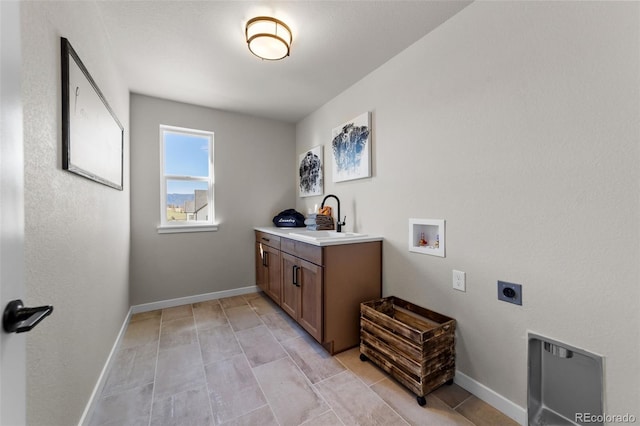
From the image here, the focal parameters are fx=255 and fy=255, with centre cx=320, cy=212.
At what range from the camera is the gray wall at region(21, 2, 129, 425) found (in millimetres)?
902

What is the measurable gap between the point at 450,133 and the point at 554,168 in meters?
0.62

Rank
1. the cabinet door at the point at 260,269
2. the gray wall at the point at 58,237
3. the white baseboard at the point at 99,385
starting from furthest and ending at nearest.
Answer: the cabinet door at the point at 260,269 → the white baseboard at the point at 99,385 → the gray wall at the point at 58,237

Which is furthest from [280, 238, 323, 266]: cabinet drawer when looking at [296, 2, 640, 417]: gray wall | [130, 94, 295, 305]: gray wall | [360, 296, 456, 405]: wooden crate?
[130, 94, 295, 305]: gray wall

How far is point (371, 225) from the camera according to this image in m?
2.38

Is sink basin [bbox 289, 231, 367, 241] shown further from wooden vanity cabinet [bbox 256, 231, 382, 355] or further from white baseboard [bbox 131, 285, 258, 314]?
white baseboard [bbox 131, 285, 258, 314]

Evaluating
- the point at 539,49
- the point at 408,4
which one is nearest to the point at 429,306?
the point at 539,49

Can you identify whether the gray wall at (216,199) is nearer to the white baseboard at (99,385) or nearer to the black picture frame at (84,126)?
the white baseboard at (99,385)

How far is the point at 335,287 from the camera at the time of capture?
2.03 meters

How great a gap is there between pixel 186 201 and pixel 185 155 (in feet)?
1.88

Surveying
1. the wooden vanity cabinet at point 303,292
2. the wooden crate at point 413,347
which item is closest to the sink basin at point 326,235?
the wooden vanity cabinet at point 303,292

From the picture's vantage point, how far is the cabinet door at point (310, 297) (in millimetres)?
2021

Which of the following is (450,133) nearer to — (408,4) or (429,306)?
(408,4)

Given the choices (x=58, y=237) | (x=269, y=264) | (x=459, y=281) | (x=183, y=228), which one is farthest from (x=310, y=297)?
(x=183, y=228)

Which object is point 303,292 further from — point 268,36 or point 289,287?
point 268,36
